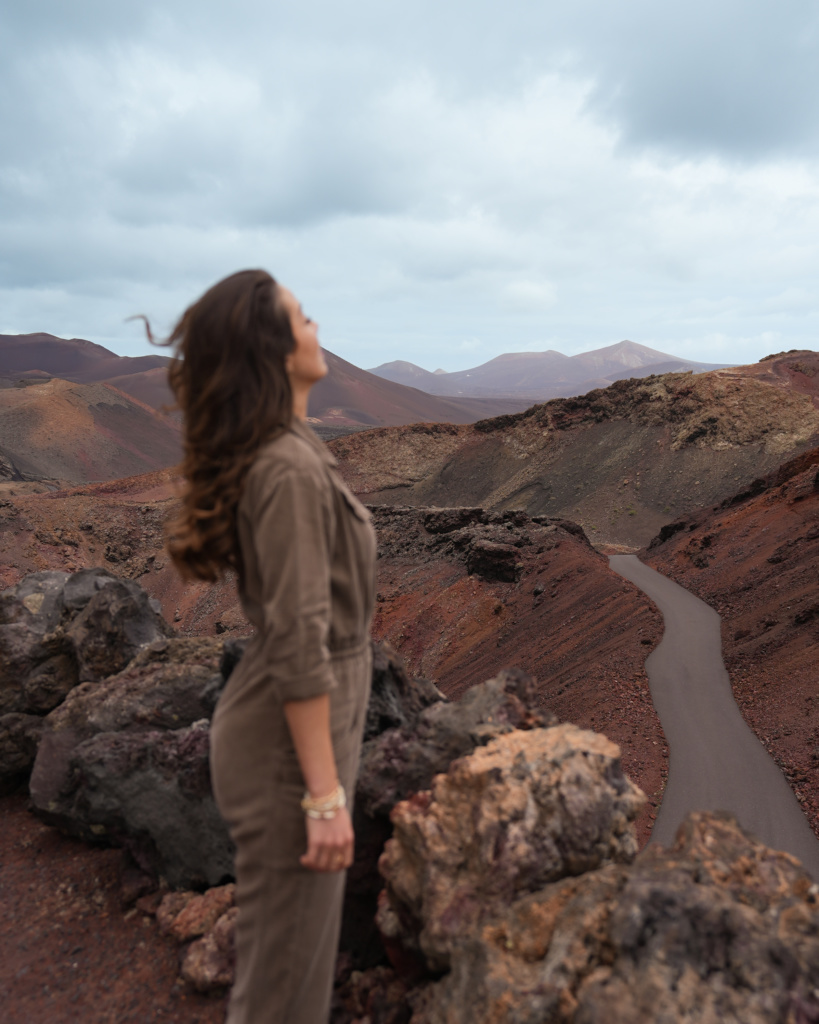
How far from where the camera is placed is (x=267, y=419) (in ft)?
5.36

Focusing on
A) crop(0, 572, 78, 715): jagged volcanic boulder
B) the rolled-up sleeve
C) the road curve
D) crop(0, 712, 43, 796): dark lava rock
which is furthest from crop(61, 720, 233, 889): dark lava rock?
the road curve

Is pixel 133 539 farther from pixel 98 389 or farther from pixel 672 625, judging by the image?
pixel 98 389

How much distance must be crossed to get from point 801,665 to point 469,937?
9.78m

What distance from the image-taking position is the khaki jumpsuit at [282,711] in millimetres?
1561

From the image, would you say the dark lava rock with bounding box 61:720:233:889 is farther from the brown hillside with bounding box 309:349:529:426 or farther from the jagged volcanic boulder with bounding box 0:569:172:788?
the brown hillside with bounding box 309:349:529:426

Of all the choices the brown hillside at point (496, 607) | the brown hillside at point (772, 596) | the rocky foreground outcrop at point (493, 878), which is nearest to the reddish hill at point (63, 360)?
the brown hillside at point (496, 607)

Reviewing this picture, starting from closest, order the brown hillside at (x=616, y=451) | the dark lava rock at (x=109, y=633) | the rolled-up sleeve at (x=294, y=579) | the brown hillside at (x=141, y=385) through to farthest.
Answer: the rolled-up sleeve at (x=294, y=579)
the dark lava rock at (x=109, y=633)
the brown hillside at (x=616, y=451)
the brown hillside at (x=141, y=385)

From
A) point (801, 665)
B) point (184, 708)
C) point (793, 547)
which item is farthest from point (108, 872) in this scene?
point (793, 547)

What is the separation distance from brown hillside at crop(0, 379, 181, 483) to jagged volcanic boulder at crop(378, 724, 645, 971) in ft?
186

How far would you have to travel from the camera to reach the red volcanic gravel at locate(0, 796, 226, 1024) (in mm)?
2822

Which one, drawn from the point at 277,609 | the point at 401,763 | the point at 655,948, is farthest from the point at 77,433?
the point at 655,948

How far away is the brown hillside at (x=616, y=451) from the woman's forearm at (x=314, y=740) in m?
30.4

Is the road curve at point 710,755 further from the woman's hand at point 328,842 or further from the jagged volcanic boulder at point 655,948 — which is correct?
the woman's hand at point 328,842

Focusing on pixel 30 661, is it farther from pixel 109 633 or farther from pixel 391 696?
pixel 391 696
